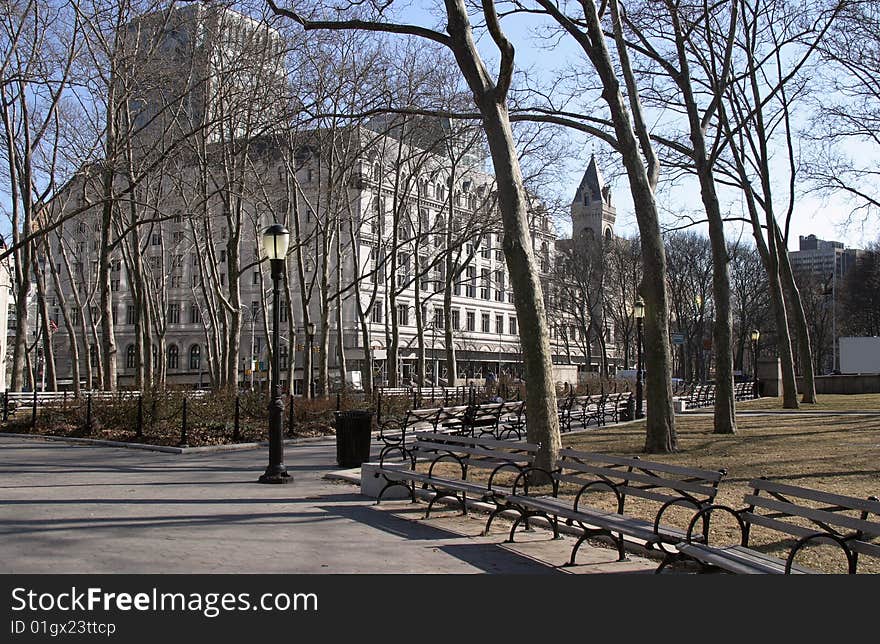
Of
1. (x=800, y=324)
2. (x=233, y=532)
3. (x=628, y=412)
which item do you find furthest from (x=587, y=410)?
(x=233, y=532)

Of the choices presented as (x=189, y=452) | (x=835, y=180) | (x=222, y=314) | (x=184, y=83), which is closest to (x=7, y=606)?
(x=189, y=452)

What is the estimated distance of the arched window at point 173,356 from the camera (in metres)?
73.8

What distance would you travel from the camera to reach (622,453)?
15.8m

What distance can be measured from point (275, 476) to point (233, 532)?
404cm

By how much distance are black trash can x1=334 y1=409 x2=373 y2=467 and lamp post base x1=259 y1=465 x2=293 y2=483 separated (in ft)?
5.10

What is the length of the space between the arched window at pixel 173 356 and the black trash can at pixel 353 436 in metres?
63.7

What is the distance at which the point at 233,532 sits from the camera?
833cm

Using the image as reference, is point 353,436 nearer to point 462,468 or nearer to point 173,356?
point 462,468

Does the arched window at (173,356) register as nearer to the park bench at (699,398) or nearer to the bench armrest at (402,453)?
the park bench at (699,398)

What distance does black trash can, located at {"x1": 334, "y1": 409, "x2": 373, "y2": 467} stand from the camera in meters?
13.8

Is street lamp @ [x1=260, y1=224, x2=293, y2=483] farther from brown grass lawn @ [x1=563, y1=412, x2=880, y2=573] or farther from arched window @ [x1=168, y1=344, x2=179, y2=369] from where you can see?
arched window @ [x1=168, y1=344, x2=179, y2=369]

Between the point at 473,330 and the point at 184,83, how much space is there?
59.0 m

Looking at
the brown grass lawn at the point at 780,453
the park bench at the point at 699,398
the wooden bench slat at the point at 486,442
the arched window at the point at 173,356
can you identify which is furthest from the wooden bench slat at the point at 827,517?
the arched window at the point at 173,356

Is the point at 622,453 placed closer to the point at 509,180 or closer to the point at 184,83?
the point at 509,180
